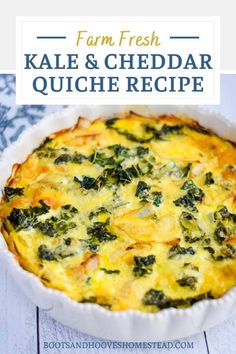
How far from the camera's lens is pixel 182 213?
4.89 meters

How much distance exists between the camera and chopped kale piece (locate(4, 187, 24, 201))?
508 centimetres

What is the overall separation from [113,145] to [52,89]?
107 centimetres

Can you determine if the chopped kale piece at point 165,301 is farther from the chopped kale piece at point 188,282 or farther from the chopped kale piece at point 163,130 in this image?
the chopped kale piece at point 163,130

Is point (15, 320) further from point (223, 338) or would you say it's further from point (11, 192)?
point (223, 338)

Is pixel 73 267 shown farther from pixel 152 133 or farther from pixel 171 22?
pixel 171 22

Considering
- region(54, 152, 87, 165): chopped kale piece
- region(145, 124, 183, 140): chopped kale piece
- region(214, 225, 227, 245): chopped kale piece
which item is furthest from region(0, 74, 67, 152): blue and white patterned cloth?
region(214, 225, 227, 245): chopped kale piece

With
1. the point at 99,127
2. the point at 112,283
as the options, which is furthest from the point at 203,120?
the point at 112,283

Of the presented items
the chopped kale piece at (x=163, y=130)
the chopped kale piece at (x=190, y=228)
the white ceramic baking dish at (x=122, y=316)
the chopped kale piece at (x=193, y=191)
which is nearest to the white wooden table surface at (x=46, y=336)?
the white ceramic baking dish at (x=122, y=316)

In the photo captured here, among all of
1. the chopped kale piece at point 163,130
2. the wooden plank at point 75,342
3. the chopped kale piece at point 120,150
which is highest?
the chopped kale piece at point 163,130

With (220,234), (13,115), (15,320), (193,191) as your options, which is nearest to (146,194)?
(193,191)

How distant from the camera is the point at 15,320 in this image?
16.0 ft

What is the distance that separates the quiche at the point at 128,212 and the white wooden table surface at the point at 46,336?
1.52 feet

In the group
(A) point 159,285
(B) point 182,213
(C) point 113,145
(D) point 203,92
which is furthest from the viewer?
(D) point 203,92

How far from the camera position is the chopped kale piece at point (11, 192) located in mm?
5082
